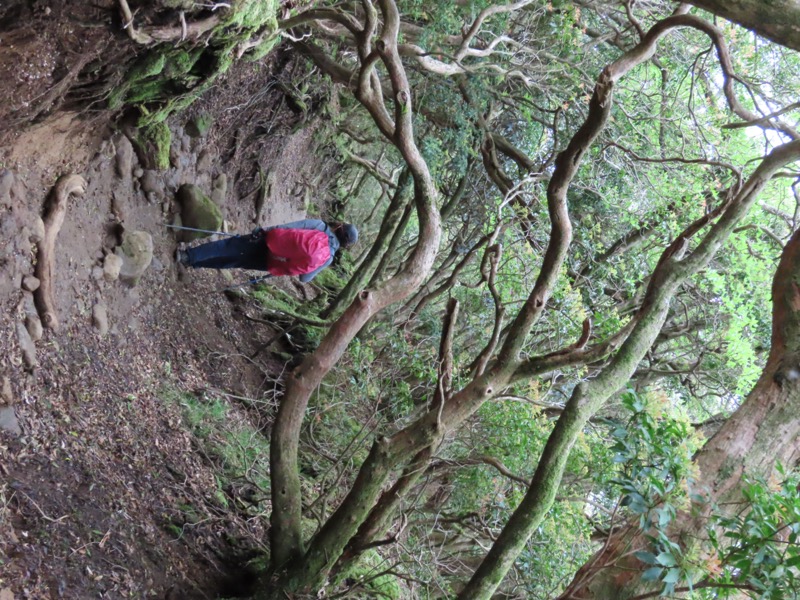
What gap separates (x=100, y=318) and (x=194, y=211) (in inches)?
98.7

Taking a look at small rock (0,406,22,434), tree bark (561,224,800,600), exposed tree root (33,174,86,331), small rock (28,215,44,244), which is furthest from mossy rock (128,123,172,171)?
tree bark (561,224,800,600)

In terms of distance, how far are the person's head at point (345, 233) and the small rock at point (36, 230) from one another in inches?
113

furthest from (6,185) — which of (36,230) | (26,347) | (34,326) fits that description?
(26,347)

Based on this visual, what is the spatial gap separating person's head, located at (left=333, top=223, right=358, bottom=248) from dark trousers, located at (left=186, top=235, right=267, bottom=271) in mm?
811

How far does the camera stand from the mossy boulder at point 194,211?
793 cm

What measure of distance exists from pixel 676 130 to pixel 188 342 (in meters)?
6.92

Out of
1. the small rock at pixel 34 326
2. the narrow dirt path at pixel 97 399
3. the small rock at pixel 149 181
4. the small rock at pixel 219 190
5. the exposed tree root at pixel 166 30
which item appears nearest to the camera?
the exposed tree root at pixel 166 30

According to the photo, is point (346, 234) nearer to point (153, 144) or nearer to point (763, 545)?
point (153, 144)

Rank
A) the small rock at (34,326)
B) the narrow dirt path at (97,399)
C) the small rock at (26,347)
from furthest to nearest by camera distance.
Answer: the small rock at (34,326)
the small rock at (26,347)
the narrow dirt path at (97,399)

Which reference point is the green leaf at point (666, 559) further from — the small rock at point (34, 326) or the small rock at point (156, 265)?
the small rock at point (156, 265)

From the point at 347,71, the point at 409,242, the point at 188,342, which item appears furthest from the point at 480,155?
the point at 188,342

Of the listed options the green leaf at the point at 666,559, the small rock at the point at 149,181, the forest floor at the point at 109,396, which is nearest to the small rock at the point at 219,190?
the forest floor at the point at 109,396

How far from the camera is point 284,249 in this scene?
22.0 feet

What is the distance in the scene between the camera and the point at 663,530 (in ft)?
10.6
